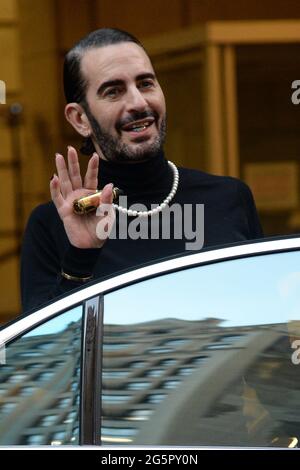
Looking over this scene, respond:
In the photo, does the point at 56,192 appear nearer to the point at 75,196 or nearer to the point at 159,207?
the point at 75,196

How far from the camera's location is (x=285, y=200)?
6387 mm

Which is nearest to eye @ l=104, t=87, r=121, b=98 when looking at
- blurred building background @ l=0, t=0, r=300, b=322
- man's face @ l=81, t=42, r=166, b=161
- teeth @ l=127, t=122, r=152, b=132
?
man's face @ l=81, t=42, r=166, b=161

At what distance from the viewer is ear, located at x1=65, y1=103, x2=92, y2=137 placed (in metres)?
2.89

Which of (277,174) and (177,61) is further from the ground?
(177,61)

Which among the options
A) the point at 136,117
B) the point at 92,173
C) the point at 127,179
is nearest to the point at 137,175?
the point at 127,179

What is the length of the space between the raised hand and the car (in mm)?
321

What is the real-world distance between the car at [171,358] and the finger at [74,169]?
1.24 ft

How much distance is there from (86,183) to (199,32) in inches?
159

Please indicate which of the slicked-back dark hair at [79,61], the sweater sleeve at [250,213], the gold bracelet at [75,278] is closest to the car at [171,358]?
the gold bracelet at [75,278]

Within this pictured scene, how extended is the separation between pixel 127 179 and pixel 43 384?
801 millimetres

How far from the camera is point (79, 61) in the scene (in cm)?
288

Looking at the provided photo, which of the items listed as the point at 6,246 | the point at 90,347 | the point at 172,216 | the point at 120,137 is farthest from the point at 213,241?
the point at 6,246

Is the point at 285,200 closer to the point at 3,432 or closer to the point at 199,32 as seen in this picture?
the point at 199,32

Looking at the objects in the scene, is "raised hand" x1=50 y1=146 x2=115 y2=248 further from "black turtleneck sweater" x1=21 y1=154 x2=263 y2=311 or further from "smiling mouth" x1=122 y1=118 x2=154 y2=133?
"smiling mouth" x1=122 y1=118 x2=154 y2=133
